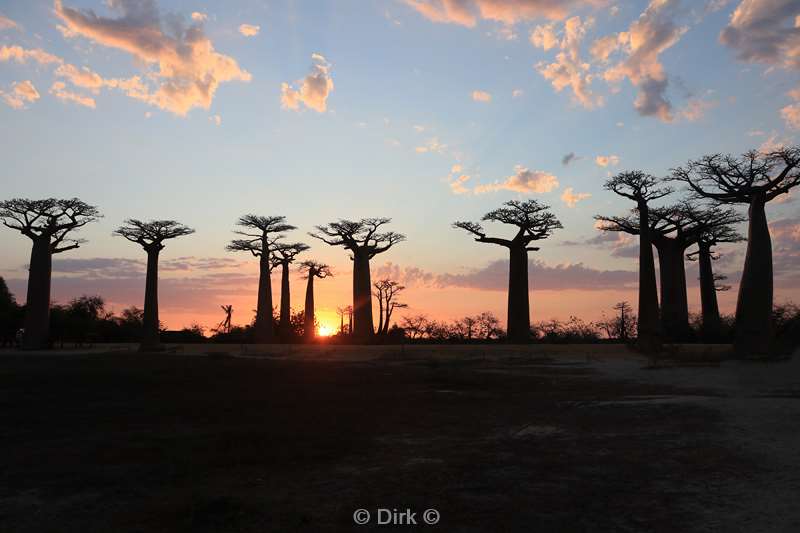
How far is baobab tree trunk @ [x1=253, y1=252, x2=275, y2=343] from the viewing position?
3706 cm

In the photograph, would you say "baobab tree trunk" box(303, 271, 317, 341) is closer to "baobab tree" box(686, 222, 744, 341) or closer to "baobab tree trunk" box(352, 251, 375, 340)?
"baobab tree trunk" box(352, 251, 375, 340)

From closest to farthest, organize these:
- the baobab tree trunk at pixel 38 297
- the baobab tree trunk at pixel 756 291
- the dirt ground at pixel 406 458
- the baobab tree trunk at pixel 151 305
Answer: the dirt ground at pixel 406 458 → the baobab tree trunk at pixel 756 291 → the baobab tree trunk at pixel 38 297 → the baobab tree trunk at pixel 151 305

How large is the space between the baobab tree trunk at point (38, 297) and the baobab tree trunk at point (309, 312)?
53.3 ft

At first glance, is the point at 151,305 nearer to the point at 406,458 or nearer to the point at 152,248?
the point at 152,248

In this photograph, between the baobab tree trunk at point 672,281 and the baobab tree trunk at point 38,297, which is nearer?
the baobab tree trunk at point 38,297

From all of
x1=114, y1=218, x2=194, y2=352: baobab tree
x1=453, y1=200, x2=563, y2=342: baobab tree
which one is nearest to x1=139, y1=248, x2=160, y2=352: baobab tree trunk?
x1=114, y1=218, x2=194, y2=352: baobab tree

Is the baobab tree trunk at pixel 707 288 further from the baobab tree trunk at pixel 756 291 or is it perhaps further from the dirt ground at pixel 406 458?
the dirt ground at pixel 406 458

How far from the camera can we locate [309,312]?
43812 millimetres

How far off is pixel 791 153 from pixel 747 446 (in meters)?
15.4

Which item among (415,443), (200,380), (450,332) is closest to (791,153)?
(415,443)

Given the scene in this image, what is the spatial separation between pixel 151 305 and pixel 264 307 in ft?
25.0

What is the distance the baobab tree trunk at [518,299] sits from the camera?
106 ft

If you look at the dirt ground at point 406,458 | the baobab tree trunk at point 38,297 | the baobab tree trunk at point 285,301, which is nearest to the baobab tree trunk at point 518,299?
the baobab tree trunk at point 285,301

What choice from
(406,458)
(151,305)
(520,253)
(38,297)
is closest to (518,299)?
(520,253)
